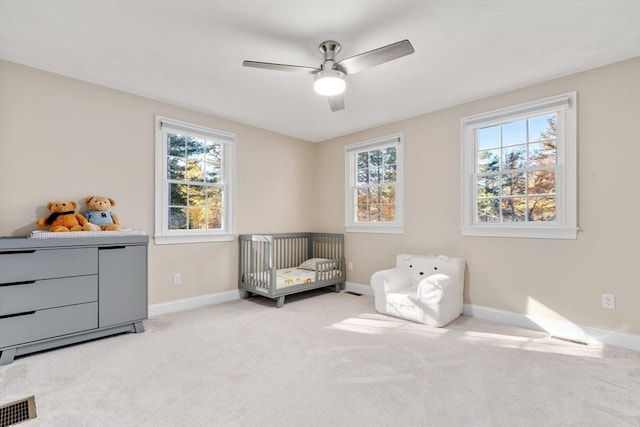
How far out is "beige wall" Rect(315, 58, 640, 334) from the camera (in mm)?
2590

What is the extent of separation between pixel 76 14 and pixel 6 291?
200 centimetres

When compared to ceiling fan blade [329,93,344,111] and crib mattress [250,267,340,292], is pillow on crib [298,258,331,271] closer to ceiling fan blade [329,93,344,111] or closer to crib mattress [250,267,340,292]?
crib mattress [250,267,340,292]

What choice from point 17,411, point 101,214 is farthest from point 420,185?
point 17,411

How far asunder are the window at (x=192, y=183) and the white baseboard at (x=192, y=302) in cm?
69

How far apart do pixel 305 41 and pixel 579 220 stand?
2.81m

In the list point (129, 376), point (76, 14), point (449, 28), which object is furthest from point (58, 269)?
point (449, 28)

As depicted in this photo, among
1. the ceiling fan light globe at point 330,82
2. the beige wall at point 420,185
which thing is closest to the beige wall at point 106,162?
the beige wall at point 420,185

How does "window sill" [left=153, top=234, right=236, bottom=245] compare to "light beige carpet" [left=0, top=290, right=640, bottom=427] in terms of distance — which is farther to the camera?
"window sill" [left=153, top=234, right=236, bottom=245]

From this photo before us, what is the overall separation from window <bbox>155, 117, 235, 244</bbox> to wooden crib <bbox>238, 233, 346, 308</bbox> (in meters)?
0.44

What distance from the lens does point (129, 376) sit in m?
2.09

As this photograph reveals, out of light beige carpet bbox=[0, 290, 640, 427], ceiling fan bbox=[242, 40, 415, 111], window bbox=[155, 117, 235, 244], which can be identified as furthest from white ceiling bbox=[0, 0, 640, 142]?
light beige carpet bbox=[0, 290, 640, 427]

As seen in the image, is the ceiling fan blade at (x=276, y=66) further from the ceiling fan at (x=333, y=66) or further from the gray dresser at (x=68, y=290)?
the gray dresser at (x=68, y=290)

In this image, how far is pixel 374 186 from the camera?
447 centimetres

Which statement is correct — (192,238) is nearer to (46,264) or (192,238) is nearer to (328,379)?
(46,264)
